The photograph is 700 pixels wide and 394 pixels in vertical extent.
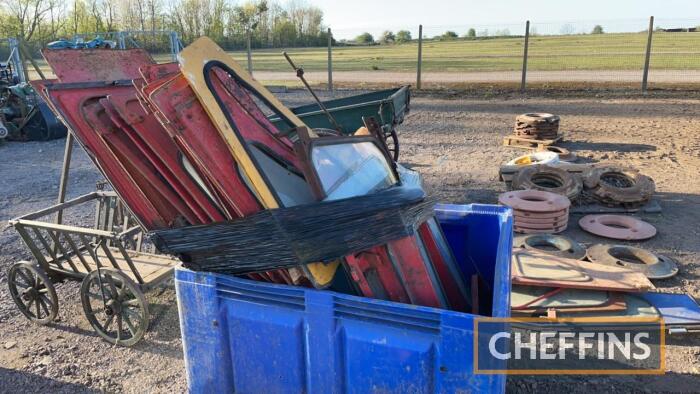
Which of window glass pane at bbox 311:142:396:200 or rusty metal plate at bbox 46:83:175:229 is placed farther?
rusty metal plate at bbox 46:83:175:229

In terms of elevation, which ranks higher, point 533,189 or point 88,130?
point 88,130

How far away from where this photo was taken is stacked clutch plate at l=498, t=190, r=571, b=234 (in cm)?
514

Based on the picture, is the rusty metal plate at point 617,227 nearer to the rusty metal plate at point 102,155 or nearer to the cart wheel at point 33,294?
the rusty metal plate at point 102,155

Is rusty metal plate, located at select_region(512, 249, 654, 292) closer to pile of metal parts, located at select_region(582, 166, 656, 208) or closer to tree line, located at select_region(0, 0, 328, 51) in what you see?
pile of metal parts, located at select_region(582, 166, 656, 208)

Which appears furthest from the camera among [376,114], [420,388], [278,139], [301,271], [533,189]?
[376,114]

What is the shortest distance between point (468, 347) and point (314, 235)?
718 mm

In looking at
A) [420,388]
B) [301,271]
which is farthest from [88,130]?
[420,388]

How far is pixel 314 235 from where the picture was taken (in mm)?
2070

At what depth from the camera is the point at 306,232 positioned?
2062 mm

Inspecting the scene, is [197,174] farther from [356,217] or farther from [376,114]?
[376,114]

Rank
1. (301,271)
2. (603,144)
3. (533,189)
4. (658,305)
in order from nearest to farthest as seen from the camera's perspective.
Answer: (301,271), (658,305), (533,189), (603,144)

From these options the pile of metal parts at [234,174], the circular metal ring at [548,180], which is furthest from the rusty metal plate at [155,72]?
the circular metal ring at [548,180]

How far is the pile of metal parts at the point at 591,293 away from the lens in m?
3.63

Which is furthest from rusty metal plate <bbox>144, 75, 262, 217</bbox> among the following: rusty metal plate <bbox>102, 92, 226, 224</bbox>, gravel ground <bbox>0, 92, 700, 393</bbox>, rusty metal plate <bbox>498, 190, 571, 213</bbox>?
rusty metal plate <bbox>498, 190, 571, 213</bbox>
